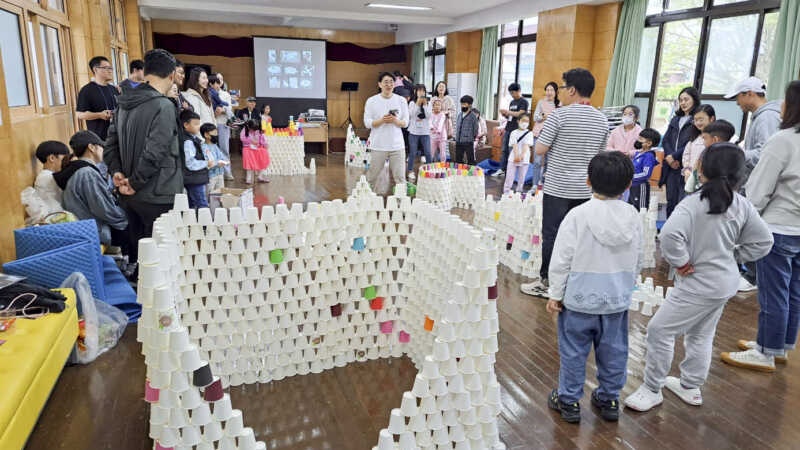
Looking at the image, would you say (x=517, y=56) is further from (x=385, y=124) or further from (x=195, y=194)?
(x=195, y=194)

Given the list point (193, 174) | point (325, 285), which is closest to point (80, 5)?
point (193, 174)

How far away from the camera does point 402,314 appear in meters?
2.76

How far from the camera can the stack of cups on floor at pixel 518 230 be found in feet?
13.1

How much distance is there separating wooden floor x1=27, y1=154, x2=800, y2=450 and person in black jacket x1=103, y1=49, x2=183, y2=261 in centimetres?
87

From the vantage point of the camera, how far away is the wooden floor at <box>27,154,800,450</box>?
2113 mm

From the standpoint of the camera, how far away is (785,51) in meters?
5.61

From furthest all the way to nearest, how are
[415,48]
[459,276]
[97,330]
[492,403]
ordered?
[415,48] < [97,330] < [459,276] < [492,403]

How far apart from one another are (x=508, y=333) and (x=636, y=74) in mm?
6326

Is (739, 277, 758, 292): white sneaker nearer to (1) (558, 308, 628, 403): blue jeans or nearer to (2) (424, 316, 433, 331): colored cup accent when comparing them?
(1) (558, 308, 628, 403): blue jeans

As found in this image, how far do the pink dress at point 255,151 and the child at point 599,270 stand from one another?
259 inches

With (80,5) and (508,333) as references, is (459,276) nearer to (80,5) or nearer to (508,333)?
(508,333)

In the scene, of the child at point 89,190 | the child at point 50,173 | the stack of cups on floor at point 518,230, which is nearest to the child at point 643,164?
the stack of cups on floor at point 518,230

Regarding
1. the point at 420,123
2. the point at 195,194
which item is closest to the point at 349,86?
the point at 420,123

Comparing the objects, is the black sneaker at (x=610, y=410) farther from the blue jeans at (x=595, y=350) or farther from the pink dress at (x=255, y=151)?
the pink dress at (x=255, y=151)
